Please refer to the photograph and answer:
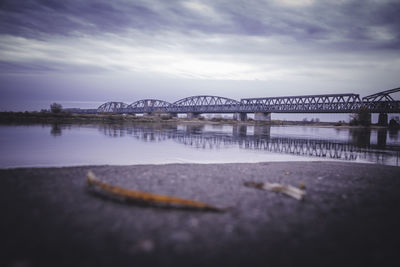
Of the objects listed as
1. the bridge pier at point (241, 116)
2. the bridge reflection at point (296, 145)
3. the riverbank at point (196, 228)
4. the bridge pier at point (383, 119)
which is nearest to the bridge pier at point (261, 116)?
the bridge pier at point (241, 116)

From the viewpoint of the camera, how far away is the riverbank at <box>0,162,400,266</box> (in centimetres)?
352

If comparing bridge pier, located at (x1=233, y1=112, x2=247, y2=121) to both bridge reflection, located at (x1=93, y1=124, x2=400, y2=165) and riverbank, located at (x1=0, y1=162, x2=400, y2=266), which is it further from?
riverbank, located at (x1=0, y1=162, x2=400, y2=266)

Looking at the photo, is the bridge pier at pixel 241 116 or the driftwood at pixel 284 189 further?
the bridge pier at pixel 241 116

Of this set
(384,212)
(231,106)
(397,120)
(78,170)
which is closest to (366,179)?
(384,212)

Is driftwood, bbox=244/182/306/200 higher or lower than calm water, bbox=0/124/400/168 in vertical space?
higher

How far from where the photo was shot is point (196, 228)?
446 cm

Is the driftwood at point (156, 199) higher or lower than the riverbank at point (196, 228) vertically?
higher

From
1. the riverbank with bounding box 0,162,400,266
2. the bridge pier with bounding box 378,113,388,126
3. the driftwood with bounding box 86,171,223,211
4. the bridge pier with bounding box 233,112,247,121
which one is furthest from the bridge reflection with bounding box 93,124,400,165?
the bridge pier with bounding box 233,112,247,121

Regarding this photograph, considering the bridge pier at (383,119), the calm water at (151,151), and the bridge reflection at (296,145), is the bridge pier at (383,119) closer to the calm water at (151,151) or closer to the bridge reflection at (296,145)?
the bridge reflection at (296,145)

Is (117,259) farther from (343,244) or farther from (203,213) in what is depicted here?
(343,244)

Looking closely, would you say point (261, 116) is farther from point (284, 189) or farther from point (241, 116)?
point (284, 189)

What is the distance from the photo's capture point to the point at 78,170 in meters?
9.04

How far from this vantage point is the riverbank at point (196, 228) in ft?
11.6

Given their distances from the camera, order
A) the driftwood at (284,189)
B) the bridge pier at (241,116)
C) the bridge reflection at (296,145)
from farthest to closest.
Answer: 1. the bridge pier at (241,116)
2. the bridge reflection at (296,145)
3. the driftwood at (284,189)
